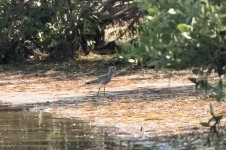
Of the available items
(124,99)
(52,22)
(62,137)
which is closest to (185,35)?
(62,137)

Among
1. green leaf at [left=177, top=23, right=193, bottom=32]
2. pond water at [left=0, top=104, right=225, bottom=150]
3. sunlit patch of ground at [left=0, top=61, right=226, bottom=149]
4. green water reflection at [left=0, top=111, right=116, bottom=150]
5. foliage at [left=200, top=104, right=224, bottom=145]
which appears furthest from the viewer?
sunlit patch of ground at [left=0, top=61, right=226, bottom=149]

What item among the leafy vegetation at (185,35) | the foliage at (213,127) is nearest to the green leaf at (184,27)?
the leafy vegetation at (185,35)

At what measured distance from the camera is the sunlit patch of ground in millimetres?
12523

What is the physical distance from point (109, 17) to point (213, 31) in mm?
15326

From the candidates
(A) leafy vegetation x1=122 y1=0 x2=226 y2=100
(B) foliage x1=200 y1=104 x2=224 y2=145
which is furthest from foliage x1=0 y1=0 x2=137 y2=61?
(A) leafy vegetation x1=122 y1=0 x2=226 y2=100

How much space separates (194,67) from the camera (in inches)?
341

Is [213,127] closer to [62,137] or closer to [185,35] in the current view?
[185,35]

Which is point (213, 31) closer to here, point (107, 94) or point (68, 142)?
point (68, 142)

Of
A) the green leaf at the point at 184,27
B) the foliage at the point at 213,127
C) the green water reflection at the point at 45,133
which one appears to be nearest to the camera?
the green leaf at the point at 184,27

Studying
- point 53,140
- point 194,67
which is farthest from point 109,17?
point 194,67

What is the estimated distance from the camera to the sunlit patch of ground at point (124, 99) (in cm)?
1252

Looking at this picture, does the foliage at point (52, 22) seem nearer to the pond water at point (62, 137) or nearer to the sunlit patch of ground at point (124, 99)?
the sunlit patch of ground at point (124, 99)

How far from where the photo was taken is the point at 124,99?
52.7ft

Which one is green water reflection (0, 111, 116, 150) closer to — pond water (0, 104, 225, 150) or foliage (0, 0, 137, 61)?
pond water (0, 104, 225, 150)
